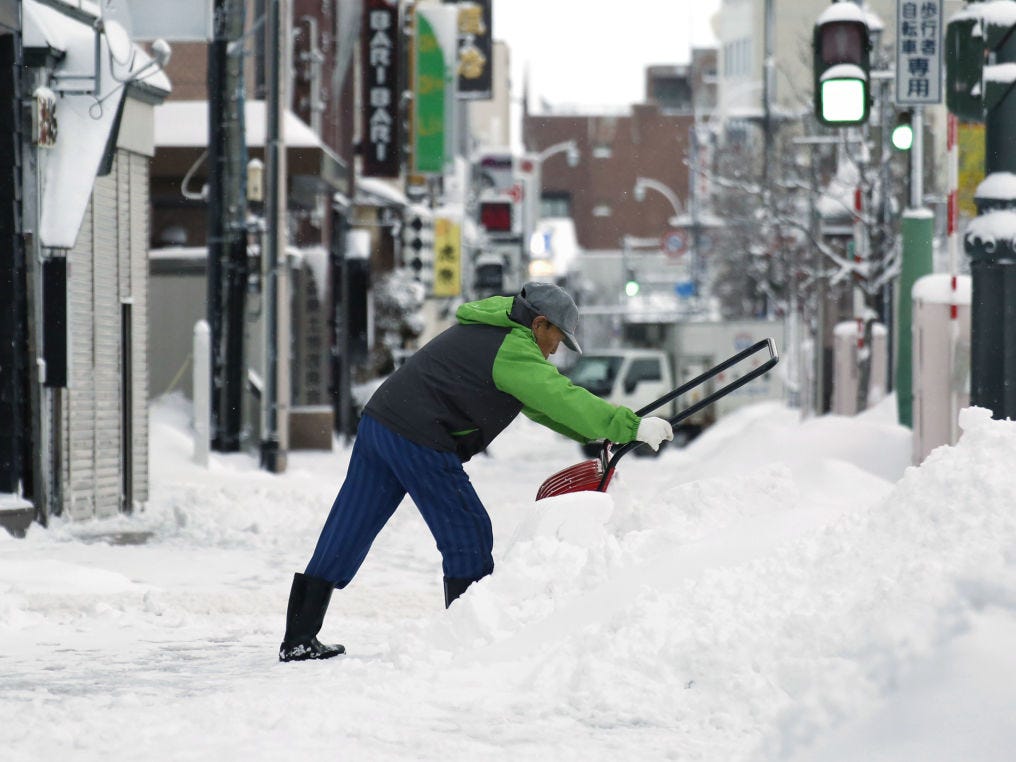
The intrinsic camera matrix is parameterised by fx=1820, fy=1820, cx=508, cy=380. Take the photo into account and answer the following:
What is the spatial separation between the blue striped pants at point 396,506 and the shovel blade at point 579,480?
893mm

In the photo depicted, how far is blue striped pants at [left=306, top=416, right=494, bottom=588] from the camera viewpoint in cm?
691

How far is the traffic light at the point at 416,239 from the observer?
114 feet

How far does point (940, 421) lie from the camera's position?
529 inches

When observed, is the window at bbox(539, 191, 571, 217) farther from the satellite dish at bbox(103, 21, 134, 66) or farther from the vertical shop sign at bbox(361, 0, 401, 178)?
the satellite dish at bbox(103, 21, 134, 66)

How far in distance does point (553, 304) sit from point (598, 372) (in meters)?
26.7

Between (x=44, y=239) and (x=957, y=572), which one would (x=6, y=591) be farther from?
(x=957, y=572)

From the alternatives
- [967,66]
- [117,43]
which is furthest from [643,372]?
[967,66]

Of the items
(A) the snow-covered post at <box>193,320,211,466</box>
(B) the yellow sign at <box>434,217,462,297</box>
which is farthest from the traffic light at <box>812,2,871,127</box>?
(B) the yellow sign at <box>434,217,462,297</box>

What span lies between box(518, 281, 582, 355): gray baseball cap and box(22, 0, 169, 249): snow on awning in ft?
21.8

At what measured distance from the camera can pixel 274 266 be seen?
68.7ft

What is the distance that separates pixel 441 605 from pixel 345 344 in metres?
20.7

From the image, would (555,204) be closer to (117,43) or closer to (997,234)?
(117,43)

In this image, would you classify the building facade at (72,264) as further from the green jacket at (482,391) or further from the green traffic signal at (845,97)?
the green jacket at (482,391)

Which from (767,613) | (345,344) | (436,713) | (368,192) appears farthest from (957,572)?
(368,192)
